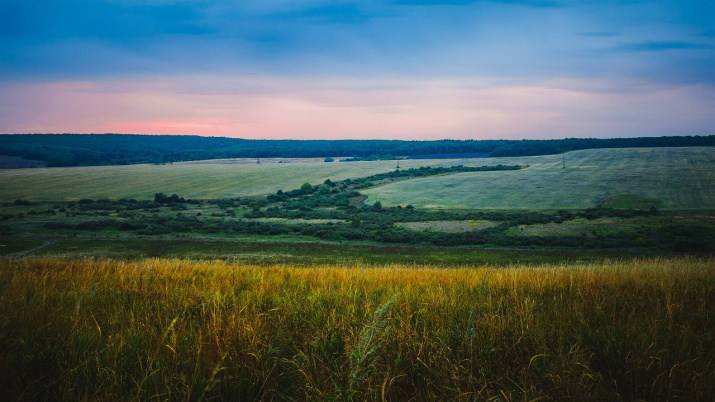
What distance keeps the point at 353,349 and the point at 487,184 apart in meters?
89.9

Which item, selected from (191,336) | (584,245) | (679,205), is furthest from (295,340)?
(679,205)

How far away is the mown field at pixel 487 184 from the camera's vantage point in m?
69.2

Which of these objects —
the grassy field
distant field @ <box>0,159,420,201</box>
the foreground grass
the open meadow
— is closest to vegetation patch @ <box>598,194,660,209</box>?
the grassy field

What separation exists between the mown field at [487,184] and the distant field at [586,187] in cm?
14

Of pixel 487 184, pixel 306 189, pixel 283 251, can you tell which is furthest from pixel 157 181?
pixel 283 251

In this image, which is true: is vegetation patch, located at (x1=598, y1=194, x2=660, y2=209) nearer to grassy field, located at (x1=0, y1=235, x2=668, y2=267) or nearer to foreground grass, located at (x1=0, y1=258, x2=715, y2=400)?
grassy field, located at (x1=0, y1=235, x2=668, y2=267)

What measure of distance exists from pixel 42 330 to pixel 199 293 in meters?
1.83

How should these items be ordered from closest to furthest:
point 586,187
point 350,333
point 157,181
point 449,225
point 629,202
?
point 350,333, point 449,225, point 629,202, point 586,187, point 157,181

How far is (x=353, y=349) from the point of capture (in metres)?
3.22

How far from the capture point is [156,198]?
82.1m

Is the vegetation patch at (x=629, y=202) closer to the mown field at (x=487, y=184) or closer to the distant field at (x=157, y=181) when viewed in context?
the mown field at (x=487, y=184)

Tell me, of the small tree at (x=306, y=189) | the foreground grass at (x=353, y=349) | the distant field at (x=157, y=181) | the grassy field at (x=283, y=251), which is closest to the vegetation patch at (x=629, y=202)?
the grassy field at (x=283, y=251)

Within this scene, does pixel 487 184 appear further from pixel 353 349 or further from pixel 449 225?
pixel 353 349

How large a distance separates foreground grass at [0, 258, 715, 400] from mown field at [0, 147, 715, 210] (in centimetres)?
6742
